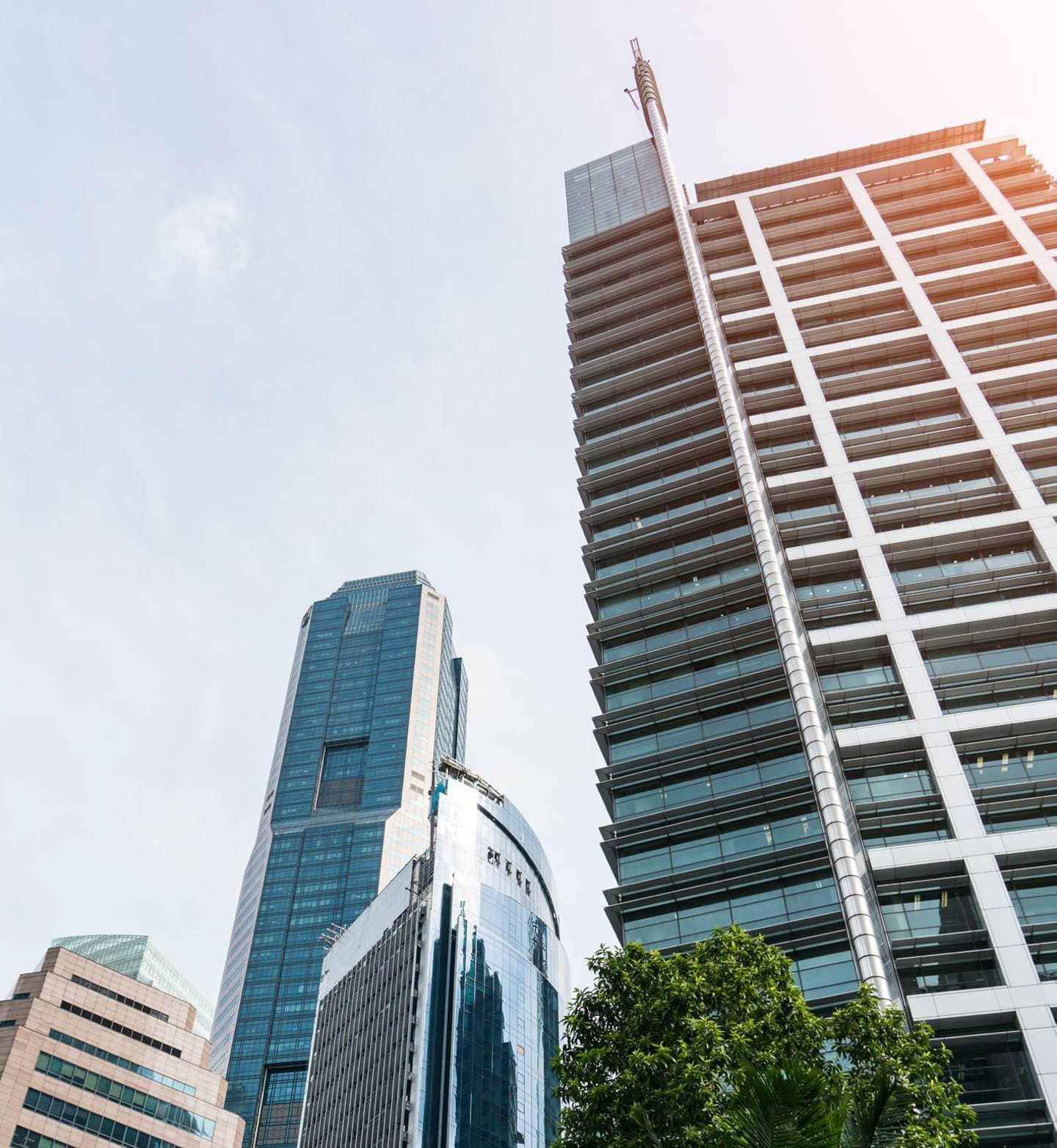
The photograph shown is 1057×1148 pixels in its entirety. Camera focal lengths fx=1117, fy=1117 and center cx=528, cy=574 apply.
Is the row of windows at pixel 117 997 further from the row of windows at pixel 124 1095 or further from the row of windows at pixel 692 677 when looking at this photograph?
the row of windows at pixel 692 677

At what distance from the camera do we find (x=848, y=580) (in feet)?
A: 187

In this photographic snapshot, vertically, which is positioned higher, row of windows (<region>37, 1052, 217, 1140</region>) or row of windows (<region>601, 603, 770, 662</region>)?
row of windows (<region>601, 603, 770, 662</region>)

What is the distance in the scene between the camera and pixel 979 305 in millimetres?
67688

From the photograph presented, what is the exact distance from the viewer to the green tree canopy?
2403 centimetres

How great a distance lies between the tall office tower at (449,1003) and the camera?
11419 cm

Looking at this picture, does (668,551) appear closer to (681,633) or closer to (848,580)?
(681,633)

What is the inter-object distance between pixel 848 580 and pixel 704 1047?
35.7 metres

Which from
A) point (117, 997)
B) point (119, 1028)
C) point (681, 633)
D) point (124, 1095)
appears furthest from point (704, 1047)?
point (117, 997)

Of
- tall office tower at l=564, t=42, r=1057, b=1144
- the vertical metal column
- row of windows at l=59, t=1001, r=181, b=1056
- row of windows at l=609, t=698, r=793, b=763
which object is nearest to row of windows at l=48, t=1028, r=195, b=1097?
row of windows at l=59, t=1001, r=181, b=1056

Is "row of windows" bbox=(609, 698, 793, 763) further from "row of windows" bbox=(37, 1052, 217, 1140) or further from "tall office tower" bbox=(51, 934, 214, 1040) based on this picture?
"tall office tower" bbox=(51, 934, 214, 1040)

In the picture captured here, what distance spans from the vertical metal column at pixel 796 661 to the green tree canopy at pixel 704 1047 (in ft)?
9.57

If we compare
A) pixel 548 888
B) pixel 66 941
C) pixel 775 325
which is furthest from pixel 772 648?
pixel 66 941

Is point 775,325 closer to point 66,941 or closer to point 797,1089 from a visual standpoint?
point 797,1089

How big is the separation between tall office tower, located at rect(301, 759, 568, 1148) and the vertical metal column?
75203mm
